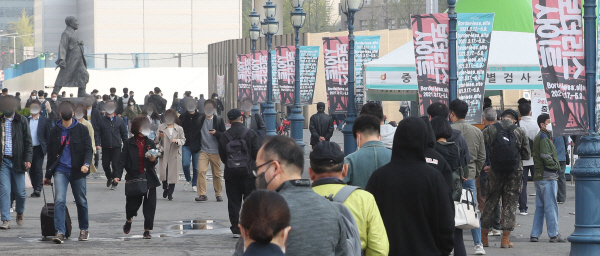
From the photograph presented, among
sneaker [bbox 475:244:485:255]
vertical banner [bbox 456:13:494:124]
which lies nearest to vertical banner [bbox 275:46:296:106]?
vertical banner [bbox 456:13:494:124]

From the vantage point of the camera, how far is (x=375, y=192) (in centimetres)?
563

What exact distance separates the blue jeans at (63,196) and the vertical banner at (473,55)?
551cm

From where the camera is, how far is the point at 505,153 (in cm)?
1064

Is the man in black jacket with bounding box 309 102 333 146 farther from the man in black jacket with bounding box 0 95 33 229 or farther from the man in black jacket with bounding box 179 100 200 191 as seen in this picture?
the man in black jacket with bounding box 0 95 33 229

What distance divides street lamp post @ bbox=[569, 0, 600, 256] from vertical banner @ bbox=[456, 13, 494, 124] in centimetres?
387

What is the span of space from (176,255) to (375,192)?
194 inches

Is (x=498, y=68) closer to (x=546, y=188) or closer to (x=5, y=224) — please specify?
(x=546, y=188)

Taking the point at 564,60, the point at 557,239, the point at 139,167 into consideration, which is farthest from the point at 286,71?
the point at 564,60

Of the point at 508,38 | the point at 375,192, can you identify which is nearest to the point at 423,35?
the point at 508,38

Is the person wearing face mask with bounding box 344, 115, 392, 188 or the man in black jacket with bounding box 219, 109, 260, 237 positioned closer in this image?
the person wearing face mask with bounding box 344, 115, 392, 188

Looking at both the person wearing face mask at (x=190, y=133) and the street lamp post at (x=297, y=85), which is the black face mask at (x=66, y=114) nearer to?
the person wearing face mask at (x=190, y=133)

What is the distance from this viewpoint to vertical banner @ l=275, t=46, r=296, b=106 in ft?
87.9

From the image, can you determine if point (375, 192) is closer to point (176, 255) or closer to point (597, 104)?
point (597, 104)

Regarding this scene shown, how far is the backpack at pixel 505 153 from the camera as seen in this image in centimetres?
1061
